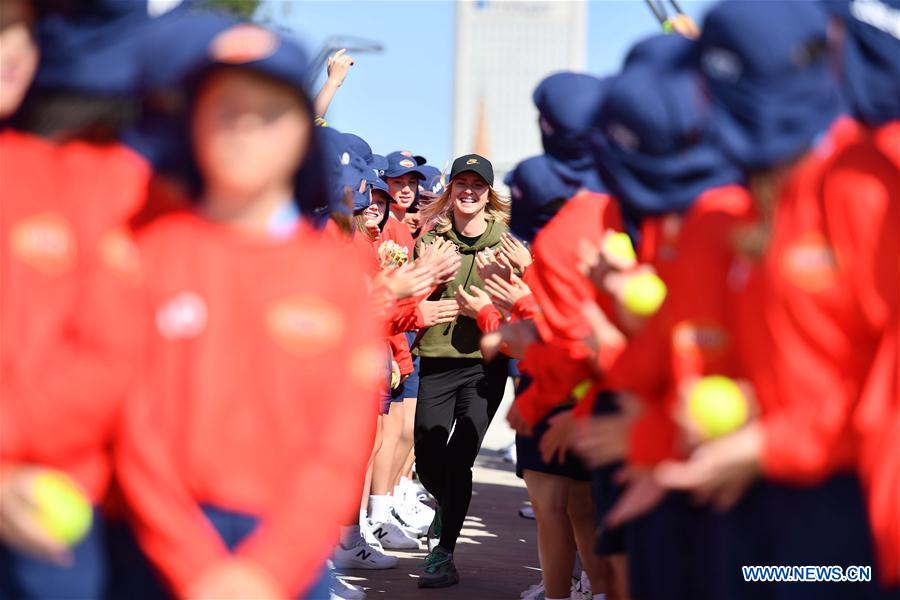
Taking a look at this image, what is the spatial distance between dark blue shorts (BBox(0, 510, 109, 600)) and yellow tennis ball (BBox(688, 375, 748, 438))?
50.6 inches

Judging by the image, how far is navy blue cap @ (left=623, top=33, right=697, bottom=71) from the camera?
3074mm

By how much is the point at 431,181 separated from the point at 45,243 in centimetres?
867

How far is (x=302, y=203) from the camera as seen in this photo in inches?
104

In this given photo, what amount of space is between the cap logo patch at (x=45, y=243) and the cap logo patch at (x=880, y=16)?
5.71 ft

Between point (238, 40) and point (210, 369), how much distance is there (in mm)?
671

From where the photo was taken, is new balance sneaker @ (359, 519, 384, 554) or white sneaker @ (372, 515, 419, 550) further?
white sneaker @ (372, 515, 419, 550)

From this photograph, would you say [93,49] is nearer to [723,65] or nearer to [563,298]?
[723,65]

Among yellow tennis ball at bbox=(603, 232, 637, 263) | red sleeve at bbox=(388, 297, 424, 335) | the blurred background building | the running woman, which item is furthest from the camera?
the blurred background building

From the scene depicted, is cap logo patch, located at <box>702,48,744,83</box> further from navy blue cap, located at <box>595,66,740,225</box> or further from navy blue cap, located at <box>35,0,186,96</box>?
navy blue cap, located at <box>35,0,186,96</box>

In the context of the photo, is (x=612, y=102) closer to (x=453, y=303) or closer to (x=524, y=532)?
(x=453, y=303)

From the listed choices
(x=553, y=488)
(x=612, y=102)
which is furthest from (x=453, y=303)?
(x=612, y=102)

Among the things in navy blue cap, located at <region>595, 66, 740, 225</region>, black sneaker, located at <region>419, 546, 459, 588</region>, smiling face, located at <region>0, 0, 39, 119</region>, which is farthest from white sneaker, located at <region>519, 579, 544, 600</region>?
smiling face, located at <region>0, 0, 39, 119</region>

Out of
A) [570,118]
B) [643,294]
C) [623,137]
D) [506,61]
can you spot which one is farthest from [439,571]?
[506,61]

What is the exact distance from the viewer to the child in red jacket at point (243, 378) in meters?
2.35
